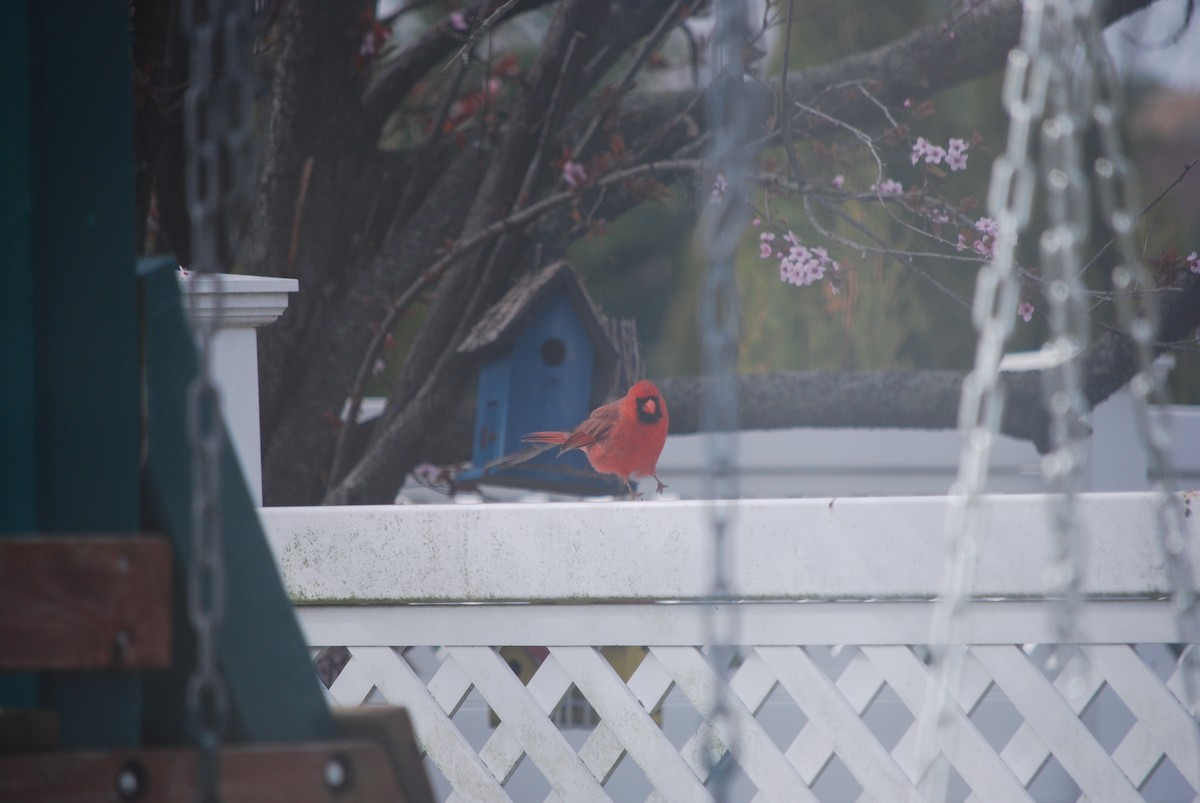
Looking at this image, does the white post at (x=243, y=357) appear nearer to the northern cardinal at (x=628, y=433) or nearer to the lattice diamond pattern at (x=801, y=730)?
the lattice diamond pattern at (x=801, y=730)

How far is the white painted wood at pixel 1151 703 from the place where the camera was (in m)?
1.03

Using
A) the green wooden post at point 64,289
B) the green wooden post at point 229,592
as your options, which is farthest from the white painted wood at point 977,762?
the green wooden post at point 64,289

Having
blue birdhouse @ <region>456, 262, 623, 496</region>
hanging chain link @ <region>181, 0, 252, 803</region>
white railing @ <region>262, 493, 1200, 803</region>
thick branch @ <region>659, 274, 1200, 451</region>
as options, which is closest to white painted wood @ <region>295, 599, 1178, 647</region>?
white railing @ <region>262, 493, 1200, 803</region>

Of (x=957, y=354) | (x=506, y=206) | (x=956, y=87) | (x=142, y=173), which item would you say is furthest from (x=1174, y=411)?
(x=142, y=173)

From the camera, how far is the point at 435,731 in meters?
1.25

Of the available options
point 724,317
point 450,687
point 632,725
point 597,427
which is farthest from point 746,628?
point 597,427

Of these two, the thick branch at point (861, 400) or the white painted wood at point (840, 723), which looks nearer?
the white painted wood at point (840, 723)

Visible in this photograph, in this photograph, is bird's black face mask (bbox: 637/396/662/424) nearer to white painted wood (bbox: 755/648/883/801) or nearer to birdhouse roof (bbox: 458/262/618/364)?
birdhouse roof (bbox: 458/262/618/364)

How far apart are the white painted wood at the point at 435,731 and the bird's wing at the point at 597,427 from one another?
0.75m

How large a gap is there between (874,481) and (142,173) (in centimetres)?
193

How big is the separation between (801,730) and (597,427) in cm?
86

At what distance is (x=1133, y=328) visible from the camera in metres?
0.69

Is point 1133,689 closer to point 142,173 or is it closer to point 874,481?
point 874,481

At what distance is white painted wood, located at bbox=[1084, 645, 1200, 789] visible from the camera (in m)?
1.03
